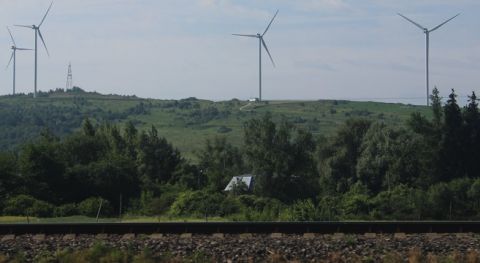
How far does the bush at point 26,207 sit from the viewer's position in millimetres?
46469

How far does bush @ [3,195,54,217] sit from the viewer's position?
4647 centimetres

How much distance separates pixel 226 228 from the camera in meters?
25.0

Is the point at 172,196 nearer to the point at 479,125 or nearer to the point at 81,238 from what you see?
the point at 479,125

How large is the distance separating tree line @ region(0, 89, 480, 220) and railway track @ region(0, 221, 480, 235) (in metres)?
14.1

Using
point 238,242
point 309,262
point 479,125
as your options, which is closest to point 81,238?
point 238,242

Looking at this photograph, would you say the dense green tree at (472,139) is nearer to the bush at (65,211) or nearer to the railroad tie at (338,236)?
the bush at (65,211)

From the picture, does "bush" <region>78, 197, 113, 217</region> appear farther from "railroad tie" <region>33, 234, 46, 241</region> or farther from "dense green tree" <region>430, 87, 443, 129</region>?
"dense green tree" <region>430, 87, 443, 129</region>

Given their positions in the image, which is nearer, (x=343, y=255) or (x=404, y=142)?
(x=343, y=255)

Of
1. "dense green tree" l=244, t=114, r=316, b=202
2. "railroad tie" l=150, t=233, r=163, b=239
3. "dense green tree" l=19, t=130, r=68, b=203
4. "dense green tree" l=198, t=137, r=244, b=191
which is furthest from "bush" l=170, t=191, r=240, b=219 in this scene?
"dense green tree" l=198, t=137, r=244, b=191

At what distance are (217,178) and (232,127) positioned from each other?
110439mm

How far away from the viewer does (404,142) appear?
293 ft

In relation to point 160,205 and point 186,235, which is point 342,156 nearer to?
point 160,205

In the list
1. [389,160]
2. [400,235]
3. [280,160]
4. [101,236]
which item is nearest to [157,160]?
[280,160]

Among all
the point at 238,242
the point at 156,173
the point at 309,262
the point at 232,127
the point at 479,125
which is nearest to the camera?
the point at 309,262
